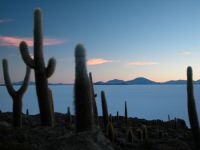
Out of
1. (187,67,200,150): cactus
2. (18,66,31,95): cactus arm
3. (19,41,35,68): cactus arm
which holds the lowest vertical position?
(187,67,200,150): cactus

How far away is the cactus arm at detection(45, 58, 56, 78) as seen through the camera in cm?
1371

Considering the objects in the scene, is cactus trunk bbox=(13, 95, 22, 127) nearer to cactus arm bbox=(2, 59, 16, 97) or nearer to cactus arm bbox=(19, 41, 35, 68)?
cactus arm bbox=(2, 59, 16, 97)

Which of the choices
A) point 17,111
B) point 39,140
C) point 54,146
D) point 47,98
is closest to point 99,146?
point 54,146

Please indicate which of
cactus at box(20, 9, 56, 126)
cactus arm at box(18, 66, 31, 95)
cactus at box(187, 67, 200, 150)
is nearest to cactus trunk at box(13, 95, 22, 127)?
cactus arm at box(18, 66, 31, 95)

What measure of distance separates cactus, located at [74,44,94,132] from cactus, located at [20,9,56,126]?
5.95 feet

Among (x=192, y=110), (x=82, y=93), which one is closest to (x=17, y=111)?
(x=82, y=93)

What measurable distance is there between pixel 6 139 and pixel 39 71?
12.9 ft

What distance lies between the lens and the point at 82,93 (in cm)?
1225

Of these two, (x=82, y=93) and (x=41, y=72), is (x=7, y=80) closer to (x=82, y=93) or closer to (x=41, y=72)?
(x=41, y=72)

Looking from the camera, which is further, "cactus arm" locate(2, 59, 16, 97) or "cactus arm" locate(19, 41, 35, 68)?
"cactus arm" locate(2, 59, 16, 97)

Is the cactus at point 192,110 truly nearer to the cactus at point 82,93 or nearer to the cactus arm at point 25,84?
the cactus at point 82,93

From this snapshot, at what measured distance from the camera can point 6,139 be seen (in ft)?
34.3

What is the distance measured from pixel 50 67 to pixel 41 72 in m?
0.41

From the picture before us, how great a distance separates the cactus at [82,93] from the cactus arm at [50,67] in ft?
5.63
